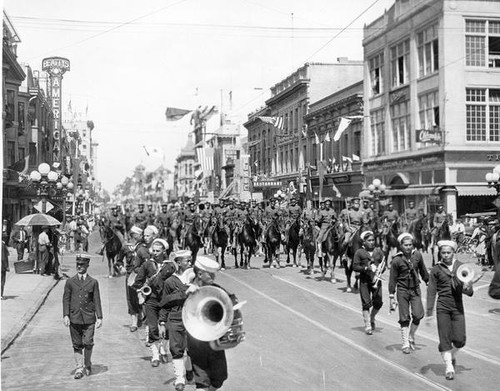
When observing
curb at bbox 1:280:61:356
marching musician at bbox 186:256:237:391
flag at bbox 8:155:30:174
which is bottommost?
curb at bbox 1:280:61:356

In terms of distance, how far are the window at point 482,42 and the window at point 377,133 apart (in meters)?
8.56

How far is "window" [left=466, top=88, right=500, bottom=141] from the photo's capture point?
113 ft

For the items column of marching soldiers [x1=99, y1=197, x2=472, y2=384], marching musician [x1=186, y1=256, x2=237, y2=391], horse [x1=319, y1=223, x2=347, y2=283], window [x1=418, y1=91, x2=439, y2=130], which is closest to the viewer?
marching musician [x1=186, y1=256, x2=237, y2=391]

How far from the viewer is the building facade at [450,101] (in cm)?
3431

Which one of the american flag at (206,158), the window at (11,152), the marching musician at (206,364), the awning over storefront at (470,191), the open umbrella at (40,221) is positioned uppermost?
the american flag at (206,158)

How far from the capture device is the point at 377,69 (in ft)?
143

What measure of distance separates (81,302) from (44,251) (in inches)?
563

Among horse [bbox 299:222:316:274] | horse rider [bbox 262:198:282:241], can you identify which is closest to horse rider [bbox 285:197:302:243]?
horse rider [bbox 262:198:282:241]

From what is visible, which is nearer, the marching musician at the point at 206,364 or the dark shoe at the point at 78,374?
the marching musician at the point at 206,364

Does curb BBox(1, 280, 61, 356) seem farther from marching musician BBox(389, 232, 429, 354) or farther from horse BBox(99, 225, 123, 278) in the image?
marching musician BBox(389, 232, 429, 354)

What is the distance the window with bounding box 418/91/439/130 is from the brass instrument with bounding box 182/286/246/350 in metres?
30.2

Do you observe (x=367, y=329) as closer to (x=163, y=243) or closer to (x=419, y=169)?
(x=163, y=243)

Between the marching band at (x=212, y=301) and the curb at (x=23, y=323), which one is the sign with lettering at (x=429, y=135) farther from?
the marching band at (x=212, y=301)

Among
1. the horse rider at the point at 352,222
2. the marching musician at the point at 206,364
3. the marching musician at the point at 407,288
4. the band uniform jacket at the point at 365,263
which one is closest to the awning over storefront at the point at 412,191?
the horse rider at the point at 352,222
